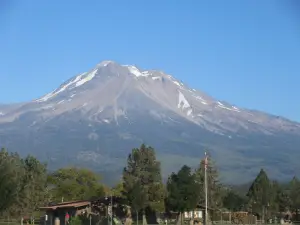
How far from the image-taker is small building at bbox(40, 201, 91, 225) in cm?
7662

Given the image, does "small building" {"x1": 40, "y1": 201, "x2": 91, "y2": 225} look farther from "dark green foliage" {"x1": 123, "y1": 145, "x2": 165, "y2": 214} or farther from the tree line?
"dark green foliage" {"x1": 123, "y1": 145, "x2": 165, "y2": 214}

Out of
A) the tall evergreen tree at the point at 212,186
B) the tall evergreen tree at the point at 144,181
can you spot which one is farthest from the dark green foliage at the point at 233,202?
the tall evergreen tree at the point at 144,181

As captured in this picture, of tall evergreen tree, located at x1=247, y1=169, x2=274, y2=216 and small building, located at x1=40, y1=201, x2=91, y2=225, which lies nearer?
small building, located at x1=40, y1=201, x2=91, y2=225

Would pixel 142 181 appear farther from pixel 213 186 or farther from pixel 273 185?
pixel 273 185

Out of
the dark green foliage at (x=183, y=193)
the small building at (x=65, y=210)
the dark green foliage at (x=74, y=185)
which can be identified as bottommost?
the small building at (x=65, y=210)

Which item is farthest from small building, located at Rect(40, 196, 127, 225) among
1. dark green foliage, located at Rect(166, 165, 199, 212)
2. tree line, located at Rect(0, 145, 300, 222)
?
dark green foliage, located at Rect(166, 165, 199, 212)

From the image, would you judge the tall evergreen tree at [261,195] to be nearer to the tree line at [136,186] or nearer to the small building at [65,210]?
the tree line at [136,186]

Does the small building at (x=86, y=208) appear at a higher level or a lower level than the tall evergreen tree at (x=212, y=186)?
lower

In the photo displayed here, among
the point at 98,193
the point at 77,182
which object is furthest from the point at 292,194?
the point at 77,182

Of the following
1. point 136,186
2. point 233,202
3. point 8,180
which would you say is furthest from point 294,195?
point 8,180

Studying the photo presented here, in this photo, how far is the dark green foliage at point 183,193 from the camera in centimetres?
7375

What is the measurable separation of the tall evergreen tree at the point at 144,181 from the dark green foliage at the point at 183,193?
1568 mm

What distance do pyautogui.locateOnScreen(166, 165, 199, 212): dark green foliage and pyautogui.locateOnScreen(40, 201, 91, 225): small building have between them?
9754 millimetres

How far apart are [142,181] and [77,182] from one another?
55075 millimetres
